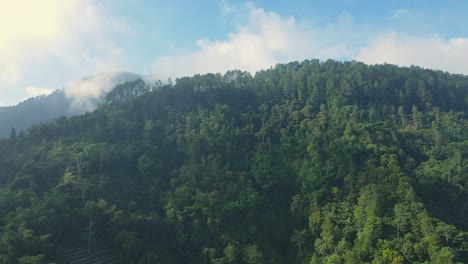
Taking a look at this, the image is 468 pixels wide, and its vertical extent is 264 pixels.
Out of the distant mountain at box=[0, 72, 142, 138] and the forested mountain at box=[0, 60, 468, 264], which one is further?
the distant mountain at box=[0, 72, 142, 138]

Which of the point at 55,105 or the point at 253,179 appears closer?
the point at 253,179

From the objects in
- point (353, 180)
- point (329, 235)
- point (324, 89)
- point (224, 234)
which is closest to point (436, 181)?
point (353, 180)

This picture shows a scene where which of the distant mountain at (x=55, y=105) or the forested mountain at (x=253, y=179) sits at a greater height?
the distant mountain at (x=55, y=105)

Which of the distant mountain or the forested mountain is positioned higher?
the distant mountain

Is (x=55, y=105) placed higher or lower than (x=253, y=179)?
higher

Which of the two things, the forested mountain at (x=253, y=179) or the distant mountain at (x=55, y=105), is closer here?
the forested mountain at (x=253, y=179)
